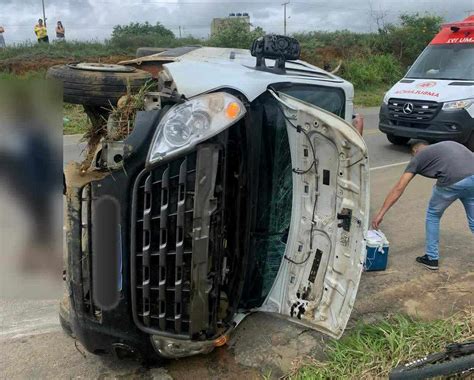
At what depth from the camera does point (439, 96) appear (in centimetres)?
907

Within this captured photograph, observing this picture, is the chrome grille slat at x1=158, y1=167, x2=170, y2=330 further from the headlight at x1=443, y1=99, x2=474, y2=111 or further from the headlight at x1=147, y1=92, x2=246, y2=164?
the headlight at x1=443, y1=99, x2=474, y2=111

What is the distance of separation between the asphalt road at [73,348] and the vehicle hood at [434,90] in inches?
274

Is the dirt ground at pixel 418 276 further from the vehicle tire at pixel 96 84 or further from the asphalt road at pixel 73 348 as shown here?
the vehicle tire at pixel 96 84

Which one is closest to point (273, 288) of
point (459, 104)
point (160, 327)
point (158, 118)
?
point (160, 327)

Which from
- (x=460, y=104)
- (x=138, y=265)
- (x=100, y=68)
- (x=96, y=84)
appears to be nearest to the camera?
(x=138, y=265)

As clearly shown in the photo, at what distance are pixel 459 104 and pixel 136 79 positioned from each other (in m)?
7.36

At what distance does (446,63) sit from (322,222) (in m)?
8.08

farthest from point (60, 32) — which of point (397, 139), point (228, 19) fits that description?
point (397, 139)

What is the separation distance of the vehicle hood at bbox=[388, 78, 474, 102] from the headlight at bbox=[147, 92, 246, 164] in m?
7.61

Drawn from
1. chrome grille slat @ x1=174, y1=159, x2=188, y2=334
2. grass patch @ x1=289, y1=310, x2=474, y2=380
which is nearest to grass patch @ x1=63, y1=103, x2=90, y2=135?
chrome grille slat @ x1=174, y1=159, x2=188, y2=334

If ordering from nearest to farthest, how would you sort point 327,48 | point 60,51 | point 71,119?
point 71,119 < point 60,51 < point 327,48

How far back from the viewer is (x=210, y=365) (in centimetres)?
306

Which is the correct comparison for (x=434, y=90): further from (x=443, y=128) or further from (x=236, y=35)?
(x=236, y=35)

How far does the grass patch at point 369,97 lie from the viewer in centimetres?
1795
